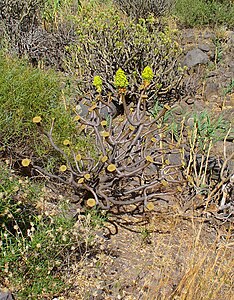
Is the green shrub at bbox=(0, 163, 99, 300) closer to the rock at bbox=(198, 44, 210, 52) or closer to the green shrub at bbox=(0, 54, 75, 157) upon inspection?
the green shrub at bbox=(0, 54, 75, 157)

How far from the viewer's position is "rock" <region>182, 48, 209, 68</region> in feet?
19.3

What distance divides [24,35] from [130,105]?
202 cm

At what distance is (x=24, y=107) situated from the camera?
335cm

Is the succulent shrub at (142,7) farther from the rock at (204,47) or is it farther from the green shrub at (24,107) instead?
the green shrub at (24,107)

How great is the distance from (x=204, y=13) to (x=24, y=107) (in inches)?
197

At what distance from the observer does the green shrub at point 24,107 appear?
3219 mm

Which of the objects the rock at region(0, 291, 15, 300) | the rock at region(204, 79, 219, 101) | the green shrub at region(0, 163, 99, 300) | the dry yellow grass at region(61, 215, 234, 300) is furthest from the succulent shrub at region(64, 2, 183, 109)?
the rock at region(0, 291, 15, 300)

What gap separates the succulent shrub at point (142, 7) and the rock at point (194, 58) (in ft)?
4.72

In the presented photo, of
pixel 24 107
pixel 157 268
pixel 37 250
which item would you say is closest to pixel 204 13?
pixel 24 107

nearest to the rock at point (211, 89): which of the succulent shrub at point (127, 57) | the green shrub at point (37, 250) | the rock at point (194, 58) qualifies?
the succulent shrub at point (127, 57)

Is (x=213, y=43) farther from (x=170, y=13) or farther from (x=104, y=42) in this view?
(x=104, y=42)

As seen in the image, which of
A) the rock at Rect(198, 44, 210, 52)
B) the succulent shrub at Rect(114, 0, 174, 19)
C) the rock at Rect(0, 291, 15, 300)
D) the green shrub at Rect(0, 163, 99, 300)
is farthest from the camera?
the succulent shrub at Rect(114, 0, 174, 19)

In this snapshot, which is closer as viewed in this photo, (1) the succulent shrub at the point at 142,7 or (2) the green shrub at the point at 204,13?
(1) the succulent shrub at the point at 142,7

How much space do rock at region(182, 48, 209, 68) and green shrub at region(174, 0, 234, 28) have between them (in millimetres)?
1446
